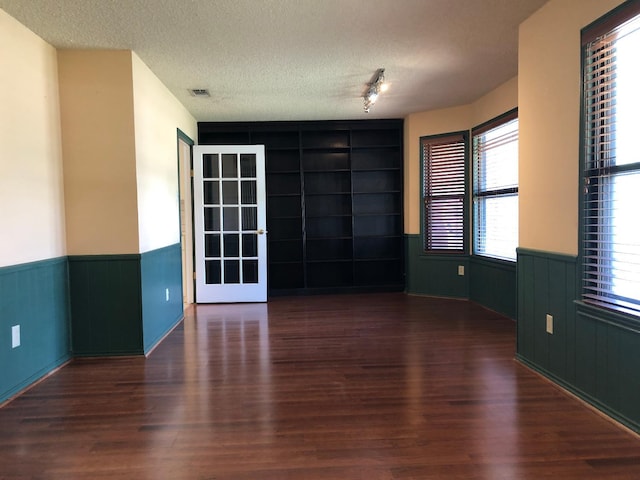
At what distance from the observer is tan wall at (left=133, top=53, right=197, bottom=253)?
3.49 metres

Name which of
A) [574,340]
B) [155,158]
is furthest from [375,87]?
[574,340]

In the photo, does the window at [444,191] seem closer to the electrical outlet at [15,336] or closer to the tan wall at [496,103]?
the tan wall at [496,103]

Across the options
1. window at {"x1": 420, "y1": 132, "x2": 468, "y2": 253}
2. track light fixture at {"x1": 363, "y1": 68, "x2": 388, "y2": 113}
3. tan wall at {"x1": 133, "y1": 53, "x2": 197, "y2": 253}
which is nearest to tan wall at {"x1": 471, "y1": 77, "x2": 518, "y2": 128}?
window at {"x1": 420, "y1": 132, "x2": 468, "y2": 253}

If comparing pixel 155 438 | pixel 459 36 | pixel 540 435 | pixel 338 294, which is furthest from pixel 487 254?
pixel 155 438

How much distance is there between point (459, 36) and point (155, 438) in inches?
134

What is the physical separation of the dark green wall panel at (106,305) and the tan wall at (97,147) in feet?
0.44

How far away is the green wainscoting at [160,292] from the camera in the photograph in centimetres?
360

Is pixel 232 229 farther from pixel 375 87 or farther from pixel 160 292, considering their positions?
pixel 375 87

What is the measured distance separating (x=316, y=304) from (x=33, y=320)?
323cm

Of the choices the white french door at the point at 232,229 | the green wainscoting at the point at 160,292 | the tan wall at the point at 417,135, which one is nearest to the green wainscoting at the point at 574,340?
the tan wall at the point at 417,135

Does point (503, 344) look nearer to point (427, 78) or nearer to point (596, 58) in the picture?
point (596, 58)

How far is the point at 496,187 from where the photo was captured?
470 cm

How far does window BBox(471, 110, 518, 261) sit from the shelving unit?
4.16 feet

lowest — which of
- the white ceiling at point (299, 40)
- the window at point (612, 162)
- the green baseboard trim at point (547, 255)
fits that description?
the green baseboard trim at point (547, 255)
